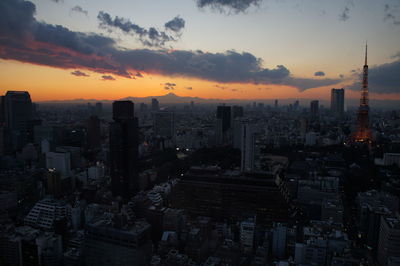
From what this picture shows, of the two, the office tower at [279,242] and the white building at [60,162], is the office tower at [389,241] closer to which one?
the office tower at [279,242]

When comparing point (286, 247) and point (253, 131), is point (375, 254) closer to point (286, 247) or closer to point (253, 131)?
point (286, 247)

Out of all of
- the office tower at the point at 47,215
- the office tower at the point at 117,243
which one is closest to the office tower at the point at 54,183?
the office tower at the point at 47,215

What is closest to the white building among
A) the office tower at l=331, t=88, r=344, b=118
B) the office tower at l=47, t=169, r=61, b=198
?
the office tower at l=47, t=169, r=61, b=198

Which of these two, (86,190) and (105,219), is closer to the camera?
(105,219)

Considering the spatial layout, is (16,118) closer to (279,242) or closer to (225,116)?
(225,116)

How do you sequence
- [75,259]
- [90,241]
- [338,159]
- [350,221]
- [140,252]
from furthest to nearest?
1. [338,159]
2. [350,221]
3. [75,259]
4. [90,241]
5. [140,252]

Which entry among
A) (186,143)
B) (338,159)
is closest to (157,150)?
(186,143)

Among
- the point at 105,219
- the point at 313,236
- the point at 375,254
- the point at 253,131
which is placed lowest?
the point at 375,254
